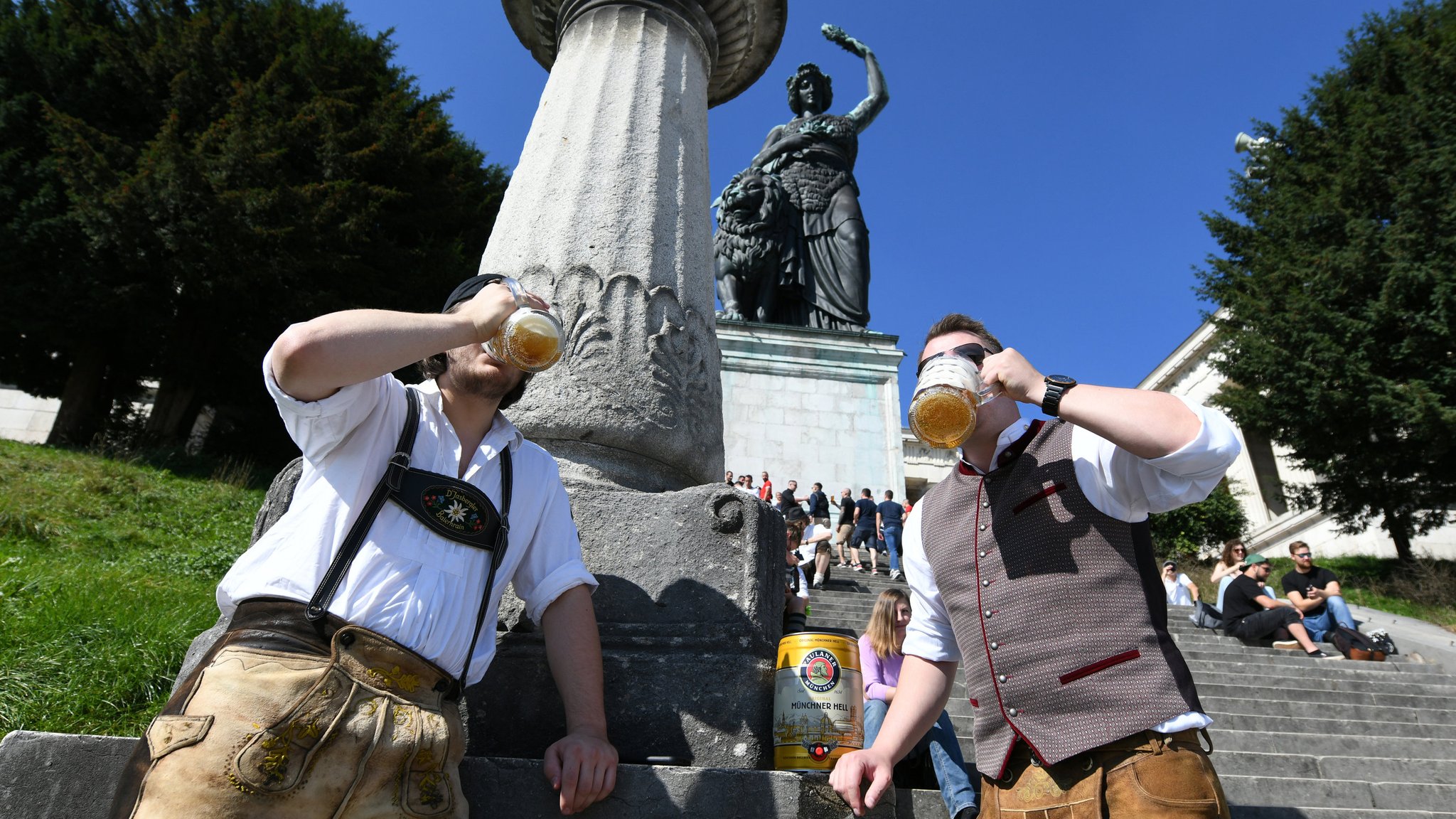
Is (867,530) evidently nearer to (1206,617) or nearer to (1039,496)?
(1206,617)

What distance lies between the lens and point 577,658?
1.91 meters

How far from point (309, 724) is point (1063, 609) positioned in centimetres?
140

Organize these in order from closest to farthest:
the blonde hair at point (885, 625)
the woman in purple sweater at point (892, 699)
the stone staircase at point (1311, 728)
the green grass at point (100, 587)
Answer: the woman in purple sweater at point (892, 699) → the green grass at point (100, 587) → the blonde hair at point (885, 625) → the stone staircase at point (1311, 728)

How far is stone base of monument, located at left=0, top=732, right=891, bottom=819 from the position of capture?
1.75 meters

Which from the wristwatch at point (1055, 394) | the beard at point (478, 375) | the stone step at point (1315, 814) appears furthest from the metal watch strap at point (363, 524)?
the stone step at point (1315, 814)

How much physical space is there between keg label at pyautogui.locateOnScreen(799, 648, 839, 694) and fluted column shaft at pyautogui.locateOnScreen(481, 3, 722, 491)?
936mm

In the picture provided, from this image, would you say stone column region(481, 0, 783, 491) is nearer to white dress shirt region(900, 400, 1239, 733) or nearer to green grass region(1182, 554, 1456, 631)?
white dress shirt region(900, 400, 1239, 733)

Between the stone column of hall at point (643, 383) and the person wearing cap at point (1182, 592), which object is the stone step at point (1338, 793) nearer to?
the stone column of hall at point (643, 383)

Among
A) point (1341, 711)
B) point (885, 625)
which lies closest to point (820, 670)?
point (885, 625)

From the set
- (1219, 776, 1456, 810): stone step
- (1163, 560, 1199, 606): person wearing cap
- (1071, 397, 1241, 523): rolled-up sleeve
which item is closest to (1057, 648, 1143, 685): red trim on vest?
(1071, 397, 1241, 523): rolled-up sleeve

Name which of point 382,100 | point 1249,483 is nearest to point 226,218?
point 382,100

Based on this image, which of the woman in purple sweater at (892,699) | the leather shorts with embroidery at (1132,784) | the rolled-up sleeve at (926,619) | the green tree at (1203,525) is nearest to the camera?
the leather shorts with embroidery at (1132,784)

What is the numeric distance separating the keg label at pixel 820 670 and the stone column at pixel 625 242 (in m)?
0.94

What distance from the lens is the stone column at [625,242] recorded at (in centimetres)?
302
